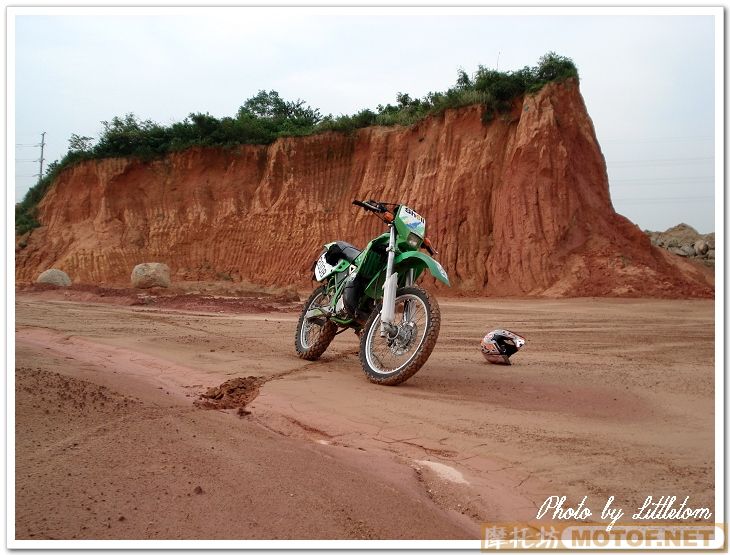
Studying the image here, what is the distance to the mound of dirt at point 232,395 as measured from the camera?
4.09 m

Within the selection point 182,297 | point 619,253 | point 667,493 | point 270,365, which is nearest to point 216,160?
point 182,297

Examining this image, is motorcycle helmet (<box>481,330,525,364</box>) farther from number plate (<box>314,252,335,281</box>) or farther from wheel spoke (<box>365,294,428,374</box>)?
number plate (<box>314,252,335,281</box>)

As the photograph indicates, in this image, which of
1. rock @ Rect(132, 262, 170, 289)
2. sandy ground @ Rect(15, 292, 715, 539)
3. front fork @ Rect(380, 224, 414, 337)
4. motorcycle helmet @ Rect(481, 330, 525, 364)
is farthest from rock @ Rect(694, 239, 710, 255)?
front fork @ Rect(380, 224, 414, 337)

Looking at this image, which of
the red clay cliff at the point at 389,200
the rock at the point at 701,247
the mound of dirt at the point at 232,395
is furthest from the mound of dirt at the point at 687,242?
the mound of dirt at the point at 232,395

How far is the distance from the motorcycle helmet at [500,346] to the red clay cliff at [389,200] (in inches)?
429

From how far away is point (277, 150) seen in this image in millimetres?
27719

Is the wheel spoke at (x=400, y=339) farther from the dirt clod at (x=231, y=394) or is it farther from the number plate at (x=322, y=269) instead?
the number plate at (x=322, y=269)

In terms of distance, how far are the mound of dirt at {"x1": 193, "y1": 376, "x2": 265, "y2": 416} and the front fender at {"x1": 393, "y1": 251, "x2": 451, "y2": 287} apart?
1663 millimetres

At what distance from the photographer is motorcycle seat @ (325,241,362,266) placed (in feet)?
21.8

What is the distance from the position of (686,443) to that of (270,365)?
385 cm

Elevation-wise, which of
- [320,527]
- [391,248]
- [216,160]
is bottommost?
[320,527]

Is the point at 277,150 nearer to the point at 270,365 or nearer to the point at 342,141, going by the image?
the point at 342,141

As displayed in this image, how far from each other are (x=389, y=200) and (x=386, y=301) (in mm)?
19028

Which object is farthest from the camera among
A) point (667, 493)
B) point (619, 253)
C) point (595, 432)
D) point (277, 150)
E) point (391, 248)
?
point (277, 150)
